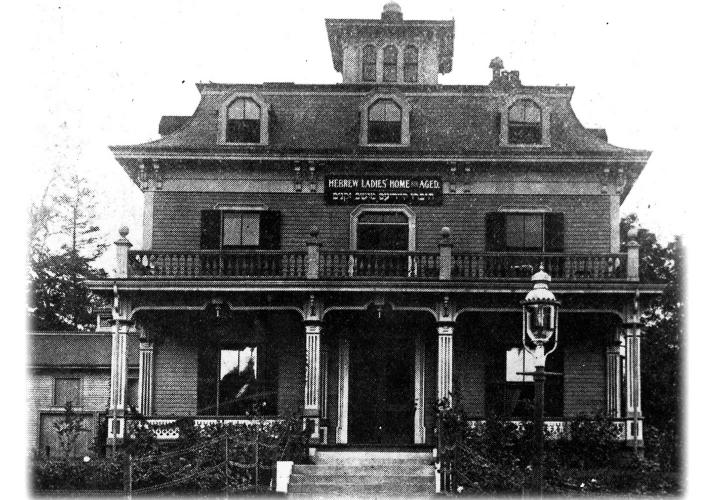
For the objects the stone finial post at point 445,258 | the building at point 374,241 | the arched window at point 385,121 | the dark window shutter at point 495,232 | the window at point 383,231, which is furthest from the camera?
the arched window at point 385,121

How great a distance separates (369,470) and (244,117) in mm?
9560

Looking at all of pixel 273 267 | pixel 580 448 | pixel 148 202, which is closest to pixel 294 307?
pixel 273 267

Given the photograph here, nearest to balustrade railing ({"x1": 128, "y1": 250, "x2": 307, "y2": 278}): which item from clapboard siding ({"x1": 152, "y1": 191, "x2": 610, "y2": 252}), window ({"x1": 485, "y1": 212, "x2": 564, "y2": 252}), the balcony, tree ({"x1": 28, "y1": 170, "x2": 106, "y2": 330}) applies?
the balcony

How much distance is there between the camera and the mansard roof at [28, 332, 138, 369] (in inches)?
1100

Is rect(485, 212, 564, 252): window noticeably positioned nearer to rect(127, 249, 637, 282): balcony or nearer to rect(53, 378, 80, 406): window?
rect(127, 249, 637, 282): balcony

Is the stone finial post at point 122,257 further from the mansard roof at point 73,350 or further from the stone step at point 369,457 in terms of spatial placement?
the mansard roof at point 73,350

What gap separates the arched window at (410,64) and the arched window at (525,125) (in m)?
3.18

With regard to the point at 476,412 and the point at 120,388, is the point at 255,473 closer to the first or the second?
the point at 120,388

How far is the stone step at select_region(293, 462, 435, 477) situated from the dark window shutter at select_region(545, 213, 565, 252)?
22.2 feet

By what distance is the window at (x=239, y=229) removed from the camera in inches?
928

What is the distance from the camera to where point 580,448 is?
2020 cm

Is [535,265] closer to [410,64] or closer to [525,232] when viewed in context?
[525,232]

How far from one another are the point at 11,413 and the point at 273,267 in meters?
8.35

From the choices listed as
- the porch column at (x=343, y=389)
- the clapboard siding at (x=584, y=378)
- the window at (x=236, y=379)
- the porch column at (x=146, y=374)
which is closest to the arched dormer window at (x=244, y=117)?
the window at (x=236, y=379)
